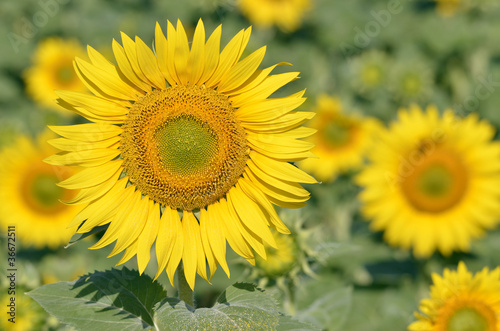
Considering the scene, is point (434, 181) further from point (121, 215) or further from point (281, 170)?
point (121, 215)

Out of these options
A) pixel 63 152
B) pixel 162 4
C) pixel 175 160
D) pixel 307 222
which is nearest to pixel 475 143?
pixel 307 222

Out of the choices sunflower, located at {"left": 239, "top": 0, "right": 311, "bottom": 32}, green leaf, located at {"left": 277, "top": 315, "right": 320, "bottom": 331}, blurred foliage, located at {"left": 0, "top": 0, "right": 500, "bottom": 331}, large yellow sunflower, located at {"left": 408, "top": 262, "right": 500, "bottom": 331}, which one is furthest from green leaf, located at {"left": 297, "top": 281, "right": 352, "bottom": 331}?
sunflower, located at {"left": 239, "top": 0, "right": 311, "bottom": 32}

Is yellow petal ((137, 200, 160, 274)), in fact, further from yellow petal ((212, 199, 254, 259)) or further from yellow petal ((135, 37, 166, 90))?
yellow petal ((135, 37, 166, 90))

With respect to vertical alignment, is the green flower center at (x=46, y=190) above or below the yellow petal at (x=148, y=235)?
above

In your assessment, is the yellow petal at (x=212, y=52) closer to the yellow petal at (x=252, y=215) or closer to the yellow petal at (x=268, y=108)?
the yellow petal at (x=268, y=108)

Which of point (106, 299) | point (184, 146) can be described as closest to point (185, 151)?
point (184, 146)

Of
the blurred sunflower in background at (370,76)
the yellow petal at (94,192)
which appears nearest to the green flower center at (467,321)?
the yellow petal at (94,192)
